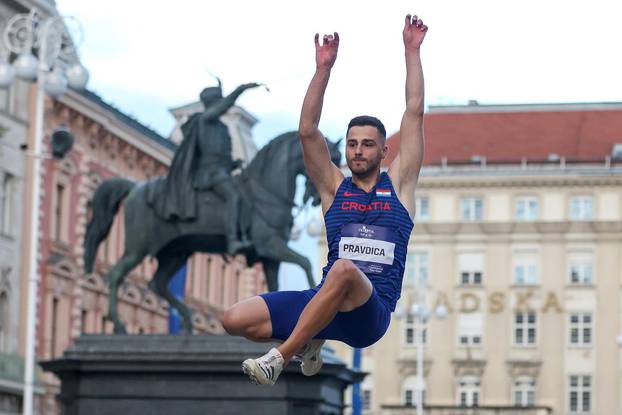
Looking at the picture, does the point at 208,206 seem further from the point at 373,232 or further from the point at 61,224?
the point at 61,224

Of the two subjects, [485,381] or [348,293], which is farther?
[485,381]

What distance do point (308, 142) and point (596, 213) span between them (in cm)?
8239

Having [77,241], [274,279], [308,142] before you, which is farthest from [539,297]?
[308,142]

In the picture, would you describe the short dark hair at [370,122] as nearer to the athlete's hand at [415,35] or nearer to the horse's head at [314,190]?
the athlete's hand at [415,35]

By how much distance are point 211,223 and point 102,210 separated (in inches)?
77.3

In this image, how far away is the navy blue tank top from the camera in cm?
1038

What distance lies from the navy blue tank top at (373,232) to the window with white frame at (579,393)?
81.7m

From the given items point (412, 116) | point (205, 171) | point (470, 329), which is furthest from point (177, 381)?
point (470, 329)

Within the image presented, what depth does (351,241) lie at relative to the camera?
10.4 m

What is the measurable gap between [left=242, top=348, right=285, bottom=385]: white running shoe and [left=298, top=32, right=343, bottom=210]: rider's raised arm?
1.16 meters

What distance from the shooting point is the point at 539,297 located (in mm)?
92875

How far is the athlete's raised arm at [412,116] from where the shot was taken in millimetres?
10930

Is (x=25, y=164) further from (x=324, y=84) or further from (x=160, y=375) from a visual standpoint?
(x=324, y=84)

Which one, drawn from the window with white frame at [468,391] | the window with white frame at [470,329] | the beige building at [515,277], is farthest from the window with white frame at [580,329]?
the window with white frame at [468,391]
